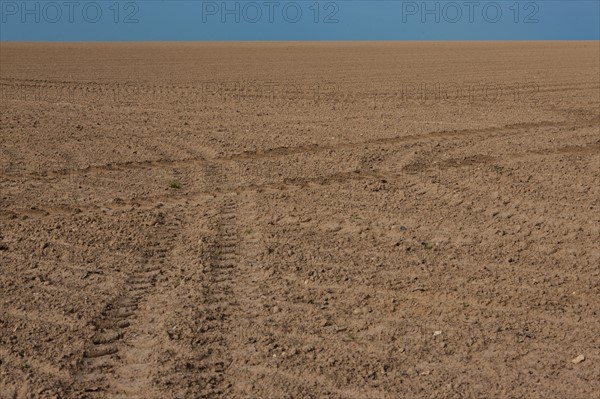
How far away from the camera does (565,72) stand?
91.9ft

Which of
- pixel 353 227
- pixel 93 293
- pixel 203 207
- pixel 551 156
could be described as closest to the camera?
pixel 93 293

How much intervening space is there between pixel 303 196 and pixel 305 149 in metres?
2.68

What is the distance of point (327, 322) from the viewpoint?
5242mm

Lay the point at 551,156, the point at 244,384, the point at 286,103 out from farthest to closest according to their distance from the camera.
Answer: the point at 286,103
the point at 551,156
the point at 244,384

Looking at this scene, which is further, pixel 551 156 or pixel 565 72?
pixel 565 72

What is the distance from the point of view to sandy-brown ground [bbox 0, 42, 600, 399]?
15.1 ft

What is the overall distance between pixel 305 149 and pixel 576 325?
6173mm

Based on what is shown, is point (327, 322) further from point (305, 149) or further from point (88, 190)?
point (305, 149)

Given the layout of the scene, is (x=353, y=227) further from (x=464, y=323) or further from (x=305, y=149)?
(x=305, y=149)

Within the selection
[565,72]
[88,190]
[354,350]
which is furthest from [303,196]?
[565,72]

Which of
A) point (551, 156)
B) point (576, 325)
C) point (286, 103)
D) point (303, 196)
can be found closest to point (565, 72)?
point (286, 103)

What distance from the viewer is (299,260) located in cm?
640

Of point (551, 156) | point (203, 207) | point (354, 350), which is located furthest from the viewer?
point (551, 156)

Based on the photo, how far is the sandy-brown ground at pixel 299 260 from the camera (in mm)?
4617
